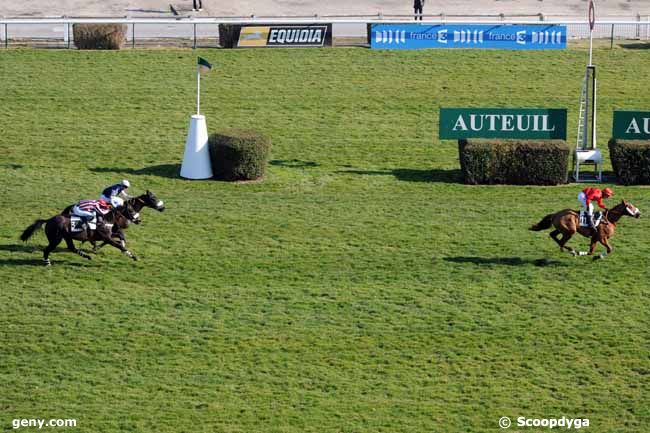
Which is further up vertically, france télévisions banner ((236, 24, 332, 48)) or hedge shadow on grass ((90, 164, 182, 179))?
france télévisions banner ((236, 24, 332, 48))

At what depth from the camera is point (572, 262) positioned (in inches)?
941

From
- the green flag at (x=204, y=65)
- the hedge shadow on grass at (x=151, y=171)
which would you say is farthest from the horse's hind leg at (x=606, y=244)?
the green flag at (x=204, y=65)

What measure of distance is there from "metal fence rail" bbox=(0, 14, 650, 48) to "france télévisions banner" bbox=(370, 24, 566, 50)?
32 cm

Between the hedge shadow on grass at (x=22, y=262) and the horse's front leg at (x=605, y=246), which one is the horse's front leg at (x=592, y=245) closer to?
the horse's front leg at (x=605, y=246)

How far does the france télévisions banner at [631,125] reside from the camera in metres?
29.5

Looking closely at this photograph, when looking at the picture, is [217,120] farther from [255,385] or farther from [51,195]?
[255,385]

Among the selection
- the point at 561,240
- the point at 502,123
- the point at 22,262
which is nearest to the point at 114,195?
the point at 22,262

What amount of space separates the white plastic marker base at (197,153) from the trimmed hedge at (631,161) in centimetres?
963

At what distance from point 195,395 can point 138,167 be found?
12.2 metres

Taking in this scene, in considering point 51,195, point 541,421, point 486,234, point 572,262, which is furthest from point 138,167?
point 541,421

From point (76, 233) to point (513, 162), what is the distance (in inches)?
444

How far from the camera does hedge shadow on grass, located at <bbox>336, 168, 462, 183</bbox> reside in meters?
29.8

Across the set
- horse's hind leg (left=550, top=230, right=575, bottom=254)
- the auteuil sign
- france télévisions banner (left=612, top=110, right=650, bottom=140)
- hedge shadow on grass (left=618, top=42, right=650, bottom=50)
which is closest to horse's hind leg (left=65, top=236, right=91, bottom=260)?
horse's hind leg (left=550, top=230, right=575, bottom=254)

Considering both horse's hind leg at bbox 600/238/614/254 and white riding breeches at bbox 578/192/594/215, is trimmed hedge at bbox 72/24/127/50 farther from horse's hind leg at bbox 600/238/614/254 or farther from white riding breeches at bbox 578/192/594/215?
horse's hind leg at bbox 600/238/614/254
